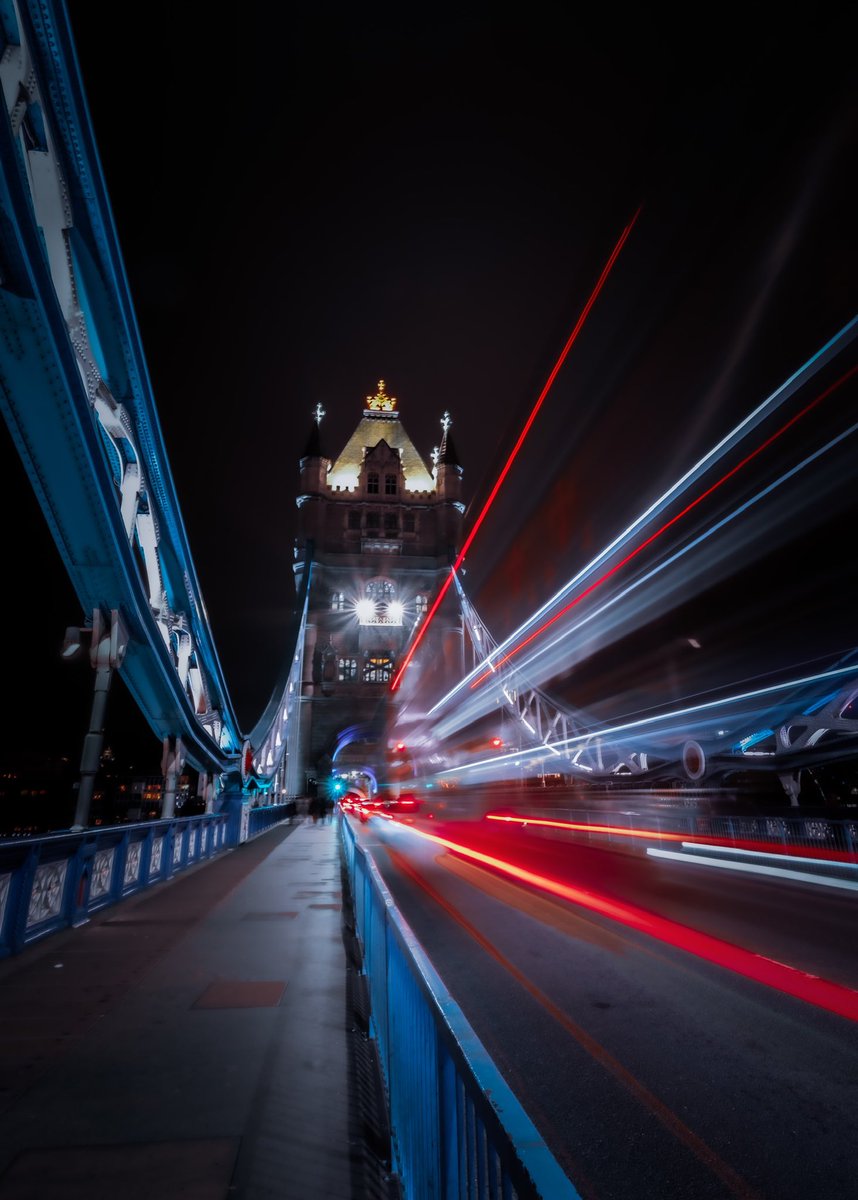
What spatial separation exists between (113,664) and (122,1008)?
190 inches

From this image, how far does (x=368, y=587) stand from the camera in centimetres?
6031

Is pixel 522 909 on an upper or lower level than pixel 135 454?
lower

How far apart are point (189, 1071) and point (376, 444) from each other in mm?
67413

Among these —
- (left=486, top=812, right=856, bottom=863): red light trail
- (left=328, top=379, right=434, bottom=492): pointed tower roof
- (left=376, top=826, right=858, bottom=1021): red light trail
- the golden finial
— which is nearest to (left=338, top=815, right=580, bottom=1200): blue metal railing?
(left=376, top=826, right=858, bottom=1021): red light trail

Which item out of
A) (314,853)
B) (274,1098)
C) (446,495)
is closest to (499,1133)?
(274,1098)

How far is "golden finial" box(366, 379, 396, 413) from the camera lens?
77688 millimetres

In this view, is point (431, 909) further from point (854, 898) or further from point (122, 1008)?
point (854, 898)

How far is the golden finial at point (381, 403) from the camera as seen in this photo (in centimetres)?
7769

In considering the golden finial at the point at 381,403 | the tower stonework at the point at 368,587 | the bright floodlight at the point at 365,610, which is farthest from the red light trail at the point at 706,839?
the golden finial at the point at 381,403

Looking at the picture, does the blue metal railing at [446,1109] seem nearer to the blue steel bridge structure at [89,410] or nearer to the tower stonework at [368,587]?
the blue steel bridge structure at [89,410]

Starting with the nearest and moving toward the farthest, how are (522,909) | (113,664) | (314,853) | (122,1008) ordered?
(122,1008) < (113,664) < (522,909) < (314,853)

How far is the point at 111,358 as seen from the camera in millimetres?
9414

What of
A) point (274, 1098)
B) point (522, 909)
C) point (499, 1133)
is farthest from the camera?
point (522, 909)

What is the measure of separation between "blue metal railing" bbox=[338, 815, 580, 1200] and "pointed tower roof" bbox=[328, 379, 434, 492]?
6469 centimetres
